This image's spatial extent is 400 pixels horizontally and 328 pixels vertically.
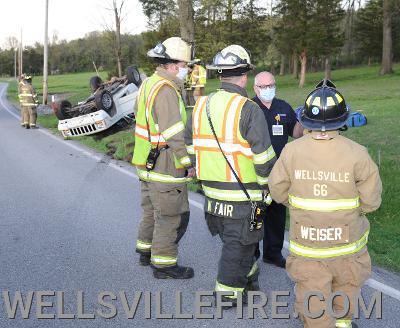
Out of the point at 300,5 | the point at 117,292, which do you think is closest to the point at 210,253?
the point at 117,292

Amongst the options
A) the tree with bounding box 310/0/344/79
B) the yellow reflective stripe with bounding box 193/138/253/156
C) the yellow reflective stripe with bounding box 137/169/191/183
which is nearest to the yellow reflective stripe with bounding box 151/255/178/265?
the yellow reflective stripe with bounding box 137/169/191/183

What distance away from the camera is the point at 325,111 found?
3.05 meters

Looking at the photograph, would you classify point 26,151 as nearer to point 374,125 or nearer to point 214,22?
point 374,125

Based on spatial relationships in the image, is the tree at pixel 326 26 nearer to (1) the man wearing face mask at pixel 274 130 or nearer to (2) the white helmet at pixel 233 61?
(1) the man wearing face mask at pixel 274 130

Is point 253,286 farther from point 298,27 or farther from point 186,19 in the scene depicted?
point 298,27

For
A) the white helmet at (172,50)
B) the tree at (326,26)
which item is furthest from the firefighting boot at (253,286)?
the tree at (326,26)

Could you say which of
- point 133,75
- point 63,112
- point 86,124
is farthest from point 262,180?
point 63,112

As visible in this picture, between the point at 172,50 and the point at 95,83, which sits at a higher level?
the point at 172,50

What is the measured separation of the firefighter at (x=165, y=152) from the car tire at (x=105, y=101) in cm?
909

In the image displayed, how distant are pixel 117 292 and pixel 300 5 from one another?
36022 millimetres

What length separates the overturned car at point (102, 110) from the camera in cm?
1355

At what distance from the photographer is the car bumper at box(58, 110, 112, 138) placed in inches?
532

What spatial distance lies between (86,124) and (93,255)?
8.99m

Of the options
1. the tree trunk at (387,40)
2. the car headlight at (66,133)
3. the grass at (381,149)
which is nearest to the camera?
the grass at (381,149)
